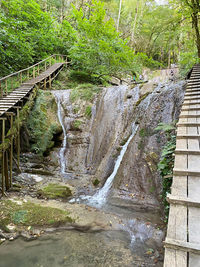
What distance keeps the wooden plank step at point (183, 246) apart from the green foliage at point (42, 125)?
792 centimetres

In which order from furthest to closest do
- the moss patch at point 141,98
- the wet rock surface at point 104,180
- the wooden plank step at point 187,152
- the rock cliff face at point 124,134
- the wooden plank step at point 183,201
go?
the moss patch at point 141,98 < the rock cliff face at point 124,134 < the wet rock surface at point 104,180 < the wooden plank step at point 187,152 < the wooden plank step at point 183,201

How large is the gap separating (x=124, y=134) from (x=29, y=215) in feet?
16.5

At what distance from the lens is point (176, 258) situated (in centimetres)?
167

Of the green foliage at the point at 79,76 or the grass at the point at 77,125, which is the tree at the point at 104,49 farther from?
the grass at the point at 77,125

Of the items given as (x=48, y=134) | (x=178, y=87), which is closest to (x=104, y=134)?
(x=48, y=134)

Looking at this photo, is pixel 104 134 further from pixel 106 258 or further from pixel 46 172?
pixel 106 258

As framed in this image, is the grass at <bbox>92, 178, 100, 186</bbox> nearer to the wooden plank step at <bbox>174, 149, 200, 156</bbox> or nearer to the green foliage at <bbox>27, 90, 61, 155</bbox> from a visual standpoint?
the green foliage at <bbox>27, 90, 61, 155</bbox>

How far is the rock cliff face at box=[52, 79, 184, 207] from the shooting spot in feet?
20.0

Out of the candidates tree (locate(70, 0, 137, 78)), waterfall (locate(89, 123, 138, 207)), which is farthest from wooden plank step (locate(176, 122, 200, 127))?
tree (locate(70, 0, 137, 78))

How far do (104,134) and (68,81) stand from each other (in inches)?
354

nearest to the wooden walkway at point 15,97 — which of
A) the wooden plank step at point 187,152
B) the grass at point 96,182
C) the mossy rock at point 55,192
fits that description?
the mossy rock at point 55,192

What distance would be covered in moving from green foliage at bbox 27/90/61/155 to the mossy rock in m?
2.73

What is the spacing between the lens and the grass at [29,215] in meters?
4.55

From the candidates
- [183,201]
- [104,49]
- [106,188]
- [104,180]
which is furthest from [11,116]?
[104,49]
